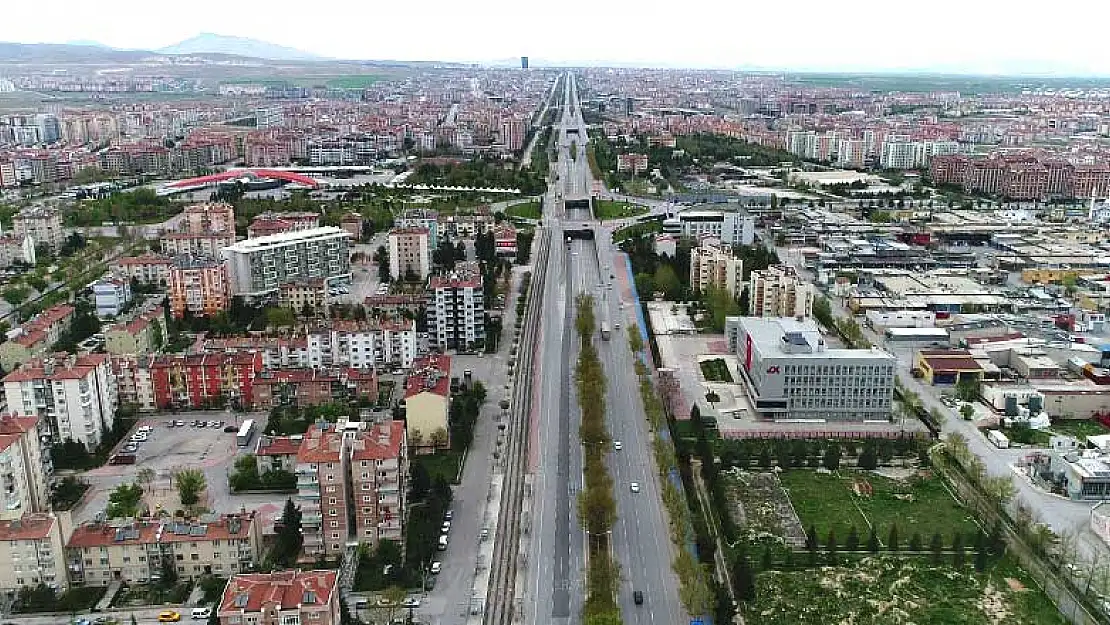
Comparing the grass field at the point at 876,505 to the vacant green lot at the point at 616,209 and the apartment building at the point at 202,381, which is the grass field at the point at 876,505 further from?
the vacant green lot at the point at 616,209

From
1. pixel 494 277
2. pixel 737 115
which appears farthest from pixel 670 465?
pixel 737 115

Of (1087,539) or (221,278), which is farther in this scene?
(221,278)

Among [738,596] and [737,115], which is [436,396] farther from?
[737,115]

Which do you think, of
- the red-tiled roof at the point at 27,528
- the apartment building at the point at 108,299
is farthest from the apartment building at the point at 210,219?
the red-tiled roof at the point at 27,528

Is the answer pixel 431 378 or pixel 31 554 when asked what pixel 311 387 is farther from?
pixel 31 554

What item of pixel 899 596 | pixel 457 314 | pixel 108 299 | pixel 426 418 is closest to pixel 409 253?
pixel 457 314

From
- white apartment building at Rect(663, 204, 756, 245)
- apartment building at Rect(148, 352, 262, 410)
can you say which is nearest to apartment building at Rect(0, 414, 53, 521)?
apartment building at Rect(148, 352, 262, 410)

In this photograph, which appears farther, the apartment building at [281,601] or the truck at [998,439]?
the truck at [998,439]
